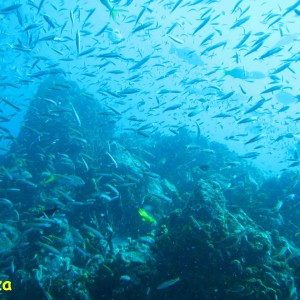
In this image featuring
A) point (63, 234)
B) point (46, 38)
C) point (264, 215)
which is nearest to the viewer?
point (63, 234)

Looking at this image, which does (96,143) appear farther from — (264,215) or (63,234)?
(264,215)

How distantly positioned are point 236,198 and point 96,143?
10.1m

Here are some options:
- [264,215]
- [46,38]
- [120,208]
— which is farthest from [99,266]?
[46,38]

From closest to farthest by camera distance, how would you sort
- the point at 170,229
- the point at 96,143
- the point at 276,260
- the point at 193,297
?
the point at 193,297
the point at 276,260
the point at 170,229
the point at 96,143

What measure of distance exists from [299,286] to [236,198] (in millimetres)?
5012

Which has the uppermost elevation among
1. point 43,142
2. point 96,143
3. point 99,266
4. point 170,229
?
point 170,229

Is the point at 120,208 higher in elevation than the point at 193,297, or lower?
lower

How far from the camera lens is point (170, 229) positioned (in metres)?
6.47

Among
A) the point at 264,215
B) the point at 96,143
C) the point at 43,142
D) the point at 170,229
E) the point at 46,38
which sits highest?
the point at 46,38

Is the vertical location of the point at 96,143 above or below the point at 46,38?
below

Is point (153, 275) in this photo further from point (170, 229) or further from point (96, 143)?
point (96, 143)

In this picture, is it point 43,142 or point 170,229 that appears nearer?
point 170,229

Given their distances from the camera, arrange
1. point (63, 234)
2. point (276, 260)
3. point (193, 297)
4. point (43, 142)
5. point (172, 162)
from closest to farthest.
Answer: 1. point (193, 297)
2. point (276, 260)
3. point (63, 234)
4. point (43, 142)
5. point (172, 162)

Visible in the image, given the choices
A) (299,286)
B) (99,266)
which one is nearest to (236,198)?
(299,286)
